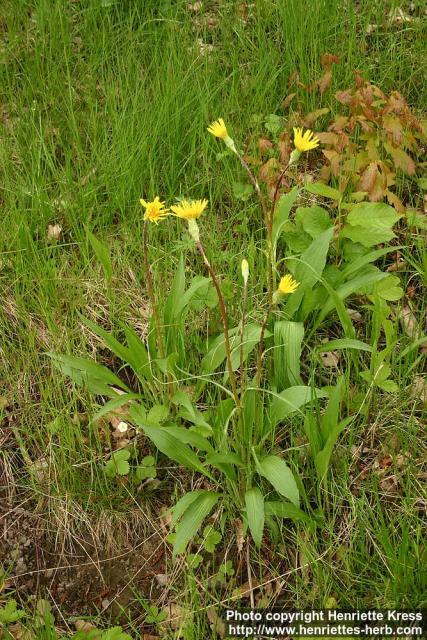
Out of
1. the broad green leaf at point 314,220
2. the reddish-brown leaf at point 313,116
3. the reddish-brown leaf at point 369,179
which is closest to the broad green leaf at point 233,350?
the broad green leaf at point 314,220

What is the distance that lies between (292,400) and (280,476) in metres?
0.24

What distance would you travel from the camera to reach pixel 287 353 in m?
2.16

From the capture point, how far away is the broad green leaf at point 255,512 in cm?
181

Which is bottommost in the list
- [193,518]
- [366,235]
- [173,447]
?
[193,518]

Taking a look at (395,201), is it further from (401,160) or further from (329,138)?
(329,138)

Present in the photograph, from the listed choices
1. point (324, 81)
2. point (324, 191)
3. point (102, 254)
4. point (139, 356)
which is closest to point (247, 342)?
point (139, 356)

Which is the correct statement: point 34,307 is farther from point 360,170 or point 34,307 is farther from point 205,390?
point 360,170

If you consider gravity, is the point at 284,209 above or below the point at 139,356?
above

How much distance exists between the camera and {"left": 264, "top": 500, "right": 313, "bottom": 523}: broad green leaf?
1.89m

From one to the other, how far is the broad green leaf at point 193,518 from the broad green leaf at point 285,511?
0.53 feet

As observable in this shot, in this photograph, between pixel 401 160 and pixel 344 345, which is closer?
pixel 344 345

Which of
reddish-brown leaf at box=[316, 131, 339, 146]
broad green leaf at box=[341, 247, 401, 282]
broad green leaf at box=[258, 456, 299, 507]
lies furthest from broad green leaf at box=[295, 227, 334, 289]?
broad green leaf at box=[258, 456, 299, 507]

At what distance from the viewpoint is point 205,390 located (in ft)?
7.65

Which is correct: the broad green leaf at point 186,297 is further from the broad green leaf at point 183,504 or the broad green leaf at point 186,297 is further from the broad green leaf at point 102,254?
the broad green leaf at point 183,504
